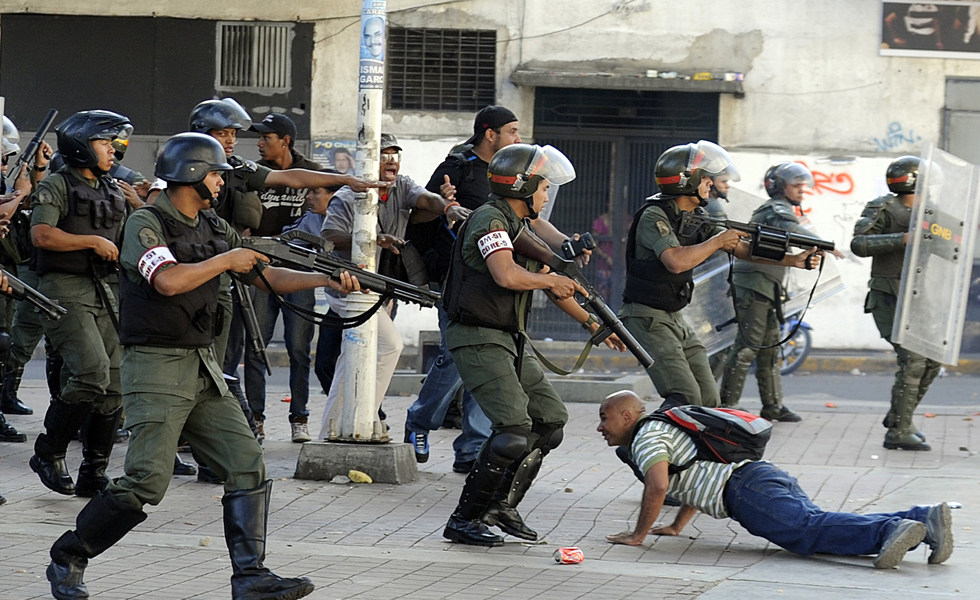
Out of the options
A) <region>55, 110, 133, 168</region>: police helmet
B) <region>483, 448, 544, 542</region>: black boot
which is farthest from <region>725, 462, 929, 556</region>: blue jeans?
<region>55, 110, 133, 168</region>: police helmet

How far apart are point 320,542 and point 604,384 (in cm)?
588

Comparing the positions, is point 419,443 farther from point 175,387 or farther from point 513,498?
point 175,387

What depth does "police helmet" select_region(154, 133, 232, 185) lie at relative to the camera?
16.6 ft

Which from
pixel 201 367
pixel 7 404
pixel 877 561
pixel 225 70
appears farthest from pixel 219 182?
pixel 225 70

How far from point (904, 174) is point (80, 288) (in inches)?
218

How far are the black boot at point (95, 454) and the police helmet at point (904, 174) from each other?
5.48 metres

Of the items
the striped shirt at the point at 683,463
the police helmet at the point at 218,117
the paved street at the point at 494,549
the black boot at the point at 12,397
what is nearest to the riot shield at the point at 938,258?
the paved street at the point at 494,549

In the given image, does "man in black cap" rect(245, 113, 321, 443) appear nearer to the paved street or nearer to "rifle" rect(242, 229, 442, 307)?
the paved street

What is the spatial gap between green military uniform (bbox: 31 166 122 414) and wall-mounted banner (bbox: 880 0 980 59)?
1191 centimetres

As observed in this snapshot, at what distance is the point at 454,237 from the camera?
8.03 meters

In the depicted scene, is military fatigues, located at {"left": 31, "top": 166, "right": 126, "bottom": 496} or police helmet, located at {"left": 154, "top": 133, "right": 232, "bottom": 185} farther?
military fatigues, located at {"left": 31, "top": 166, "right": 126, "bottom": 496}

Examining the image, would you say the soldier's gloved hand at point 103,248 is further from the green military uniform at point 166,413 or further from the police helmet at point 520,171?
the police helmet at point 520,171

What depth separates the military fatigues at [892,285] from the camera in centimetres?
957

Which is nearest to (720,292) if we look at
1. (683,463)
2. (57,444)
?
(683,463)
